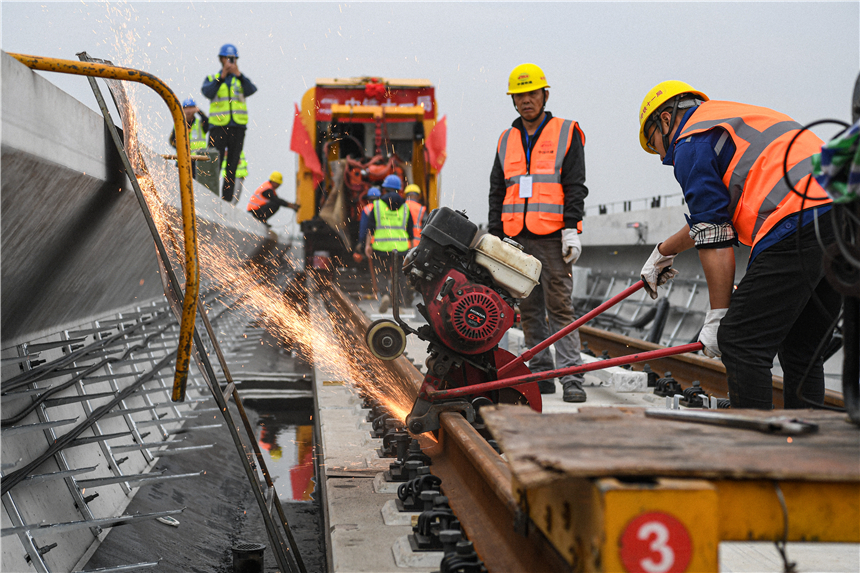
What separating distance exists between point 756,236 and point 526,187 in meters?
2.10

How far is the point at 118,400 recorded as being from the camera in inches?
141

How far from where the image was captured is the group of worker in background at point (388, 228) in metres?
10.0

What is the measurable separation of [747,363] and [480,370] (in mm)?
1195

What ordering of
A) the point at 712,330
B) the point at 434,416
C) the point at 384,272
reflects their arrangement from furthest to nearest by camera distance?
the point at 384,272
the point at 434,416
the point at 712,330

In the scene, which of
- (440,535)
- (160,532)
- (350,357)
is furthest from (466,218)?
(350,357)

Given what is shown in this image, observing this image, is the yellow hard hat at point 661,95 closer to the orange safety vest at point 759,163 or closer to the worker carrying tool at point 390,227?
the orange safety vest at point 759,163

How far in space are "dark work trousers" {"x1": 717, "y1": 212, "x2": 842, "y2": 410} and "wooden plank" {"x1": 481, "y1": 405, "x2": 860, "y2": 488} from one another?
0.87 meters

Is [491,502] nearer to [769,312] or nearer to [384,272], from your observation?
[769,312]

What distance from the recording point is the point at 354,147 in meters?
12.4

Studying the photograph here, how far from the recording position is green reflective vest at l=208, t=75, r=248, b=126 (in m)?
9.03

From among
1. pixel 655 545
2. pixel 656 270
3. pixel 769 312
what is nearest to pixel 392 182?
pixel 656 270

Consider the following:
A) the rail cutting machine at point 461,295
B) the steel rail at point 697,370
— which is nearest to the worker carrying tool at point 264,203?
the steel rail at point 697,370

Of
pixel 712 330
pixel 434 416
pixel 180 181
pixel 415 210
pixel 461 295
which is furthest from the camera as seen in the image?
pixel 415 210

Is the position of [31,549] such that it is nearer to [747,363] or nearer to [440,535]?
[440,535]
